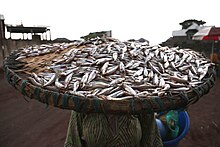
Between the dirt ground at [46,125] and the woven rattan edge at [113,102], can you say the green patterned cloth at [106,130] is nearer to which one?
the woven rattan edge at [113,102]

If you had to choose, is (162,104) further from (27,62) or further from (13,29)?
(13,29)

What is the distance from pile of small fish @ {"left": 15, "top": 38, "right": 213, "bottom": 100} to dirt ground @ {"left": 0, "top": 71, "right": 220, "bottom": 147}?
3.41 m

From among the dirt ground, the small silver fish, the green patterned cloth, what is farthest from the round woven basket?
the dirt ground

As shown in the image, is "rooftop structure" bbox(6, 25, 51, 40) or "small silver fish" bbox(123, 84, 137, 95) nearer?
"small silver fish" bbox(123, 84, 137, 95)

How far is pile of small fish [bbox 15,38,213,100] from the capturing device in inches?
71.2

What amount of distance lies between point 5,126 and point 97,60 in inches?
281

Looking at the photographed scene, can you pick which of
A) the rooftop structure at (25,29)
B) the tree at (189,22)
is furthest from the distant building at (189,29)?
the rooftop structure at (25,29)

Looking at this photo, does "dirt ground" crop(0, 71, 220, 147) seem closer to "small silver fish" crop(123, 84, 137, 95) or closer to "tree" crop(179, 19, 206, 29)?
"small silver fish" crop(123, 84, 137, 95)

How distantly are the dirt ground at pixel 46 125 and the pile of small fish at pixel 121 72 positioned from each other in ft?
11.2

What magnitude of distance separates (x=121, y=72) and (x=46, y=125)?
6.55 m

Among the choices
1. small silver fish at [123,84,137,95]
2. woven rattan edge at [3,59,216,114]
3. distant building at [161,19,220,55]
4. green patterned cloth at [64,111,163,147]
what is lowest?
green patterned cloth at [64,111,163,147]

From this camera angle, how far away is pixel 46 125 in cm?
771

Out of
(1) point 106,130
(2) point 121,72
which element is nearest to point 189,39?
(2) point 121,72

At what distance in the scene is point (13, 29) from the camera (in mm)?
21125
